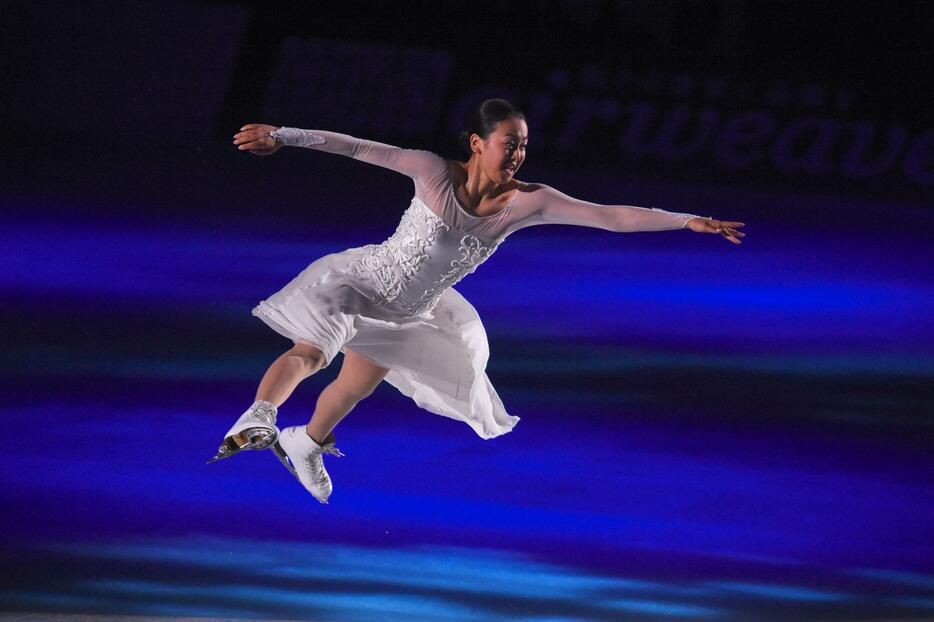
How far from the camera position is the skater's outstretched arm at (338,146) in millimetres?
3836

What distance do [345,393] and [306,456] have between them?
0.26 m

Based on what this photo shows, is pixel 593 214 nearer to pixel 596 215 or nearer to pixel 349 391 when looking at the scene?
pixel 596 215

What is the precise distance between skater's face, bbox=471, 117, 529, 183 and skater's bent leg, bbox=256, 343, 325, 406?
786mm

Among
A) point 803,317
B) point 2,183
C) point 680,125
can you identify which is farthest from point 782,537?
point 2,183

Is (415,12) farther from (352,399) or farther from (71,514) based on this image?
(71,514)

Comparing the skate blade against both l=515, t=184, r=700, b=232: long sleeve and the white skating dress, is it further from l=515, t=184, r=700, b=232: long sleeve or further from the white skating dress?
l=515, t=184, r=700, b=232: long sleeve

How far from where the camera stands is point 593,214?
409cm

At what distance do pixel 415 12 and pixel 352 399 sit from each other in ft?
6.07

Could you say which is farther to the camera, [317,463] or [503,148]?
[317,463]

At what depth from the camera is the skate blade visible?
3635 millimetres

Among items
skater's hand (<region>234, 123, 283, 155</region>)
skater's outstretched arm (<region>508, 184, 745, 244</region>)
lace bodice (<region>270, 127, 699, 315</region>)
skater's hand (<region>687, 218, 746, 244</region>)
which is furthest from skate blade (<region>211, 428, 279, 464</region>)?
skater's hand (<region>687, 218, 746, 244</region>)

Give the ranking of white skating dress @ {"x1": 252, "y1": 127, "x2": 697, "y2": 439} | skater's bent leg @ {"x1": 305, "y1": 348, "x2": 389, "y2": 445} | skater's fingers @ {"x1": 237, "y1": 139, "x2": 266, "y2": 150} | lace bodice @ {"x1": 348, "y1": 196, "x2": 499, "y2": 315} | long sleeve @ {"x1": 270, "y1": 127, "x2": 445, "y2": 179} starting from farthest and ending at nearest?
skater's bent leg @ {"x1": 305, "y1": 348, "x2": 389, "y2": 445} → lace bodice @ {"x1": 348, "y1": 196, "x2": 499, "y2": 315} → white skating dress @ {"x1": 252, "y1": 127, "x2": 697, "y2": 439} → long sleeve @ {"x1": 270, "y1": 127, "x2": 445, "y2": 179} → skater's fingers @ {"x1": 237, "y1": 139, "x2": 266, "y2": 150}

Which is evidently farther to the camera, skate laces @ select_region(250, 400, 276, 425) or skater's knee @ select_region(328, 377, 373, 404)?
skater's knee @ select_region(328, 377, 373, 404)

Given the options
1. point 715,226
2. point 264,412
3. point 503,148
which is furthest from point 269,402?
point 715,226
